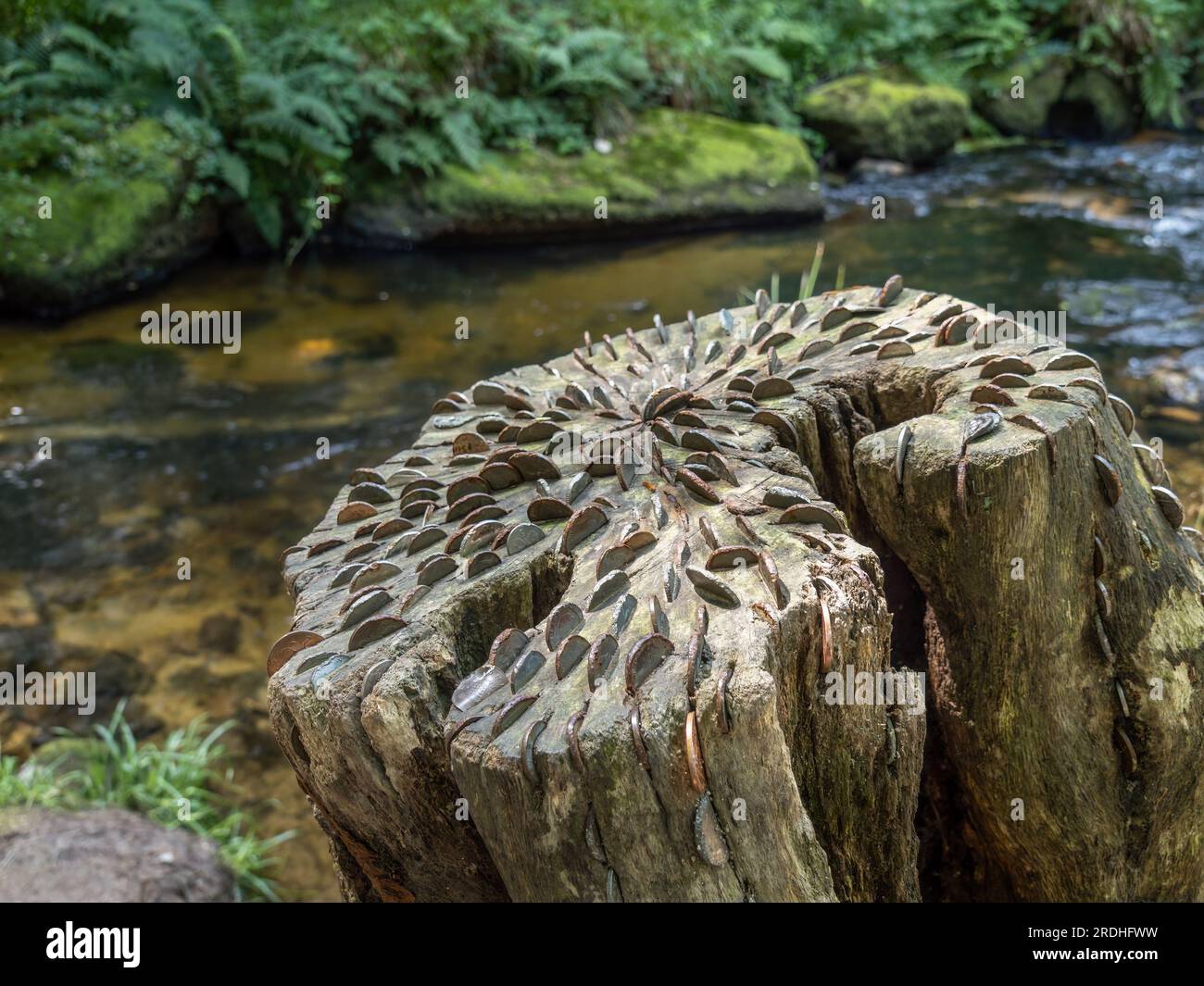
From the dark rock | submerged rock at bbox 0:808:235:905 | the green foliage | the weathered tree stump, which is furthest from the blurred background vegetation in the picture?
the weathered tree stump

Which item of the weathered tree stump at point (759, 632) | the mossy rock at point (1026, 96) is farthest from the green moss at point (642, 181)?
the weathered tree stump at point (759, 632)

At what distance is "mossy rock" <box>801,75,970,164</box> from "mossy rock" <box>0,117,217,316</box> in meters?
6.84

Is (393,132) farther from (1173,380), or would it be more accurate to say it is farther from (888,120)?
(1173,380)

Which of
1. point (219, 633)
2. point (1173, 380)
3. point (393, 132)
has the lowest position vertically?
point (219, 633)

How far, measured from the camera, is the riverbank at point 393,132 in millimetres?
9008

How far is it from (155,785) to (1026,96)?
1320 cm

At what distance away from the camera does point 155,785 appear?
170 inches

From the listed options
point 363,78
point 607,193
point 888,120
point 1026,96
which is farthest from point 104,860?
point 1026,96

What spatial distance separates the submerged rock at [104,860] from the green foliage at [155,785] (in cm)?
8

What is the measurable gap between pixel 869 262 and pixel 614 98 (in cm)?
363

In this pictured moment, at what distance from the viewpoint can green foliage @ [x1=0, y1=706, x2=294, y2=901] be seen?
4.13 meters

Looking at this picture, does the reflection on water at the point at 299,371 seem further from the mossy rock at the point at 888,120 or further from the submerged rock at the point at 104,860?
the mossy rock at the point at 888,120

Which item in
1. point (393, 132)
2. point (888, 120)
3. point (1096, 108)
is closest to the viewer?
point (393, 132)
